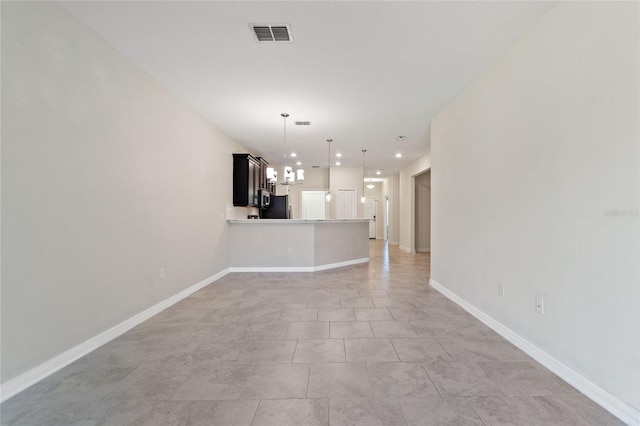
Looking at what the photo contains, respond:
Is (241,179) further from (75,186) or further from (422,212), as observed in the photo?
(422,212)

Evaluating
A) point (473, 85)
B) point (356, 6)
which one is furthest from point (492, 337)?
point (356, 6)

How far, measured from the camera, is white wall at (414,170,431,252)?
28.8 feet

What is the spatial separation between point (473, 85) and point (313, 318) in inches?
124

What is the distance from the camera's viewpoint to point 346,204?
9.25 meters

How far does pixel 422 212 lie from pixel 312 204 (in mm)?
3617

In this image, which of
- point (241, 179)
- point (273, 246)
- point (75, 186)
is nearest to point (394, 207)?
point (273, 246)

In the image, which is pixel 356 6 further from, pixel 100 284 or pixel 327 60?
pixel 100 284

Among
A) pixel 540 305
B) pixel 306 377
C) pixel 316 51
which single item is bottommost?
pixel 306 377

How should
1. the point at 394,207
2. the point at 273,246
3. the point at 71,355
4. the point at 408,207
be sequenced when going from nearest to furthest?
the point at 71,355 → the point at 273,246 → the point at 408,207 → the point at 394,207

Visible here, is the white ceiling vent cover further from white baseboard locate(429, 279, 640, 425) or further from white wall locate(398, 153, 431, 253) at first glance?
white wall locate(398, 153, 431, 253)

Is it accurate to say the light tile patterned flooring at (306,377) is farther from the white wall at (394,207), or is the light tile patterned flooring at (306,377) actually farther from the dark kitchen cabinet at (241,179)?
the white wall at (394,207)

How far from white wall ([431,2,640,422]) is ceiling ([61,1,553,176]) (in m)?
0.43

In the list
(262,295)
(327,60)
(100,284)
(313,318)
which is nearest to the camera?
(100,284)

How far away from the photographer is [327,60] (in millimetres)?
2760
